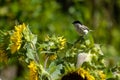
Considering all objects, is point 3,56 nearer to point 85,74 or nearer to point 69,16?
point 85,74

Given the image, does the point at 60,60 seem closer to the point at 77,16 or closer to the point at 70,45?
the point at 70,45

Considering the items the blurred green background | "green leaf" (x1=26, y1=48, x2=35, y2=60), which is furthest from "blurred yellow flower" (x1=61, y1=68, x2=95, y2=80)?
the blurred green background

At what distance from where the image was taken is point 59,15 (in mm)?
4668

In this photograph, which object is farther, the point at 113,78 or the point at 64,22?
the point at 64,22

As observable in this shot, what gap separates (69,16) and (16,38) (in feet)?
10.4

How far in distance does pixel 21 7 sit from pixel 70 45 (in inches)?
114

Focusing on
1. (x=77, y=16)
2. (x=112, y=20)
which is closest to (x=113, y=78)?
(x=77, y=16)

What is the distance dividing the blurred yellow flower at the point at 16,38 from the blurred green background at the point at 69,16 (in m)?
2.23

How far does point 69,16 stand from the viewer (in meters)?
4.63

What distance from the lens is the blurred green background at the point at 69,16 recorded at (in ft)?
13.9

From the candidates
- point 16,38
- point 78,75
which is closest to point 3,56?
point 16,38

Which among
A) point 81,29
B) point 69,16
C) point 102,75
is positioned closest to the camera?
point 102,75

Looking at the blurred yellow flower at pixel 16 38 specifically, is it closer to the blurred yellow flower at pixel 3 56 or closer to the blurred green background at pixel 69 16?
the blurred yellow flower at pixel 3 56

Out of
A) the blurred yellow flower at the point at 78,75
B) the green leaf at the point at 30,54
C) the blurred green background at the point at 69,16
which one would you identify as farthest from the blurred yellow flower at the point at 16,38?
the blurred green background at the point at 69,16
